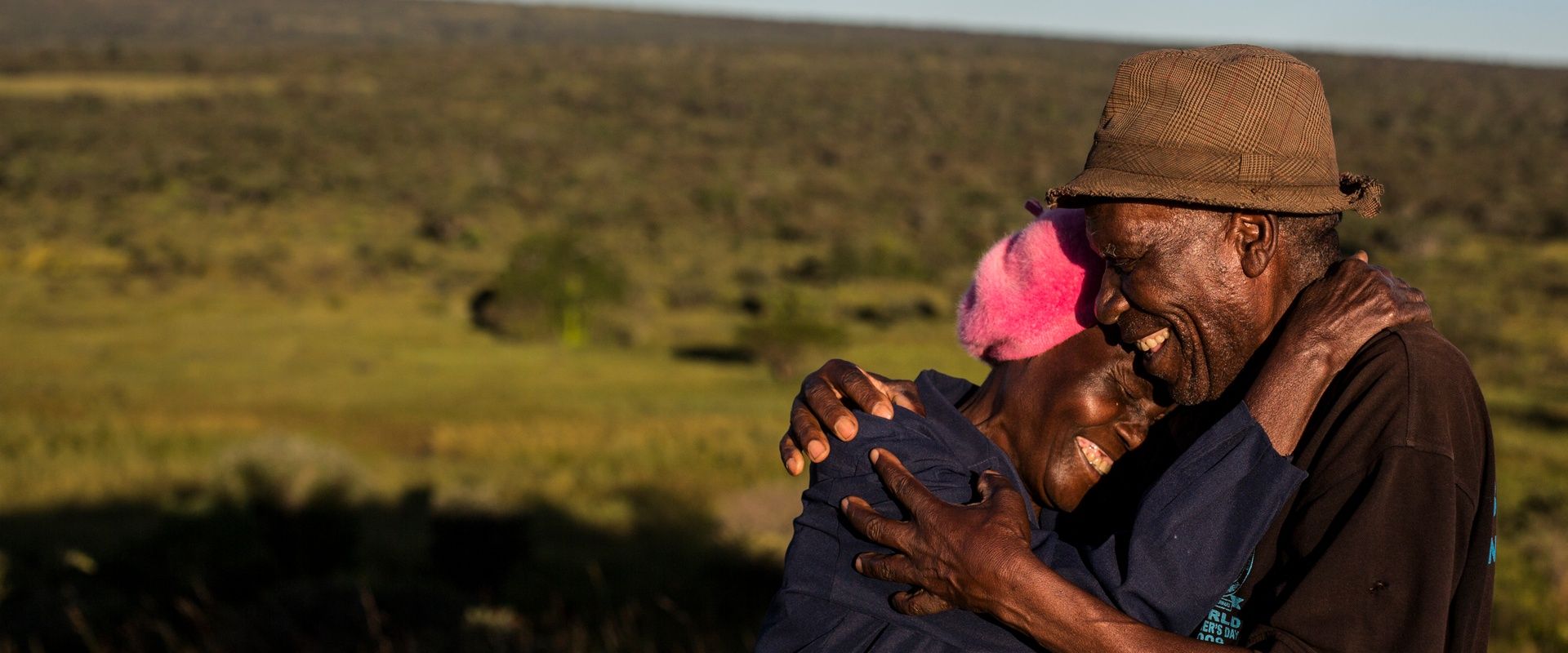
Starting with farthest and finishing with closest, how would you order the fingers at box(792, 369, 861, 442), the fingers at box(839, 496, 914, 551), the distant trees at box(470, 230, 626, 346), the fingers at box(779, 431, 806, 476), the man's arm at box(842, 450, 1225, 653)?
the distant trees at box(470, 230, 626, 346), the fingers at box(779, 431, 806, 476), the fingers at box(792, 369, 861, 442), the fingers at box(839, 496, 914, 551), the man's arm at box(842, 450, 1225, 653)

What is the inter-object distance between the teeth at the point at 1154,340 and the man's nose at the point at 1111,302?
2.4 inches

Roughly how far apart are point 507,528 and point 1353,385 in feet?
46.5

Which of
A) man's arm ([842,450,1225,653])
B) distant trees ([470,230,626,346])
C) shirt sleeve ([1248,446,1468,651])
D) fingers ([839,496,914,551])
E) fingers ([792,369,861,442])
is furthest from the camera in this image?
distant trees ([470,230,626,346])

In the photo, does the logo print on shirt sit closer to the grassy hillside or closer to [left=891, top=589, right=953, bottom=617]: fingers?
[left=891, top=589, right=953, bottom=617]: fingers

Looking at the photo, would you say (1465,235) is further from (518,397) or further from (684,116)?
(684,116)

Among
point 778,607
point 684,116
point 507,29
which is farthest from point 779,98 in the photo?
point 778,607

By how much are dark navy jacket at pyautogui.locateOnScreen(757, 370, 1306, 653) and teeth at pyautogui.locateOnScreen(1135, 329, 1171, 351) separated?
0.28 meters

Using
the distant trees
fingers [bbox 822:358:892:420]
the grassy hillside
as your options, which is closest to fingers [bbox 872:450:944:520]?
fingers [bbox 822:358:892:420]

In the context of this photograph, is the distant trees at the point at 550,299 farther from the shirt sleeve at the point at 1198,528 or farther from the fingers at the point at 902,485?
the shirt sleeve at the point at 1198,528

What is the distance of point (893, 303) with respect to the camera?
39594 millimetres

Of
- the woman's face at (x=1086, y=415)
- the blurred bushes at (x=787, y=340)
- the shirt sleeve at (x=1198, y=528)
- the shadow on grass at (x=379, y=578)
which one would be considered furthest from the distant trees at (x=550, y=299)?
the shirt sleeve at (x=1198, y=528)

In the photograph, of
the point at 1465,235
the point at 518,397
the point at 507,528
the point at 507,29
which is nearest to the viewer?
the point at 507,528

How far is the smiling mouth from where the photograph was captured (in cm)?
232

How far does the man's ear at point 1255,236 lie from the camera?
2.18 metres
